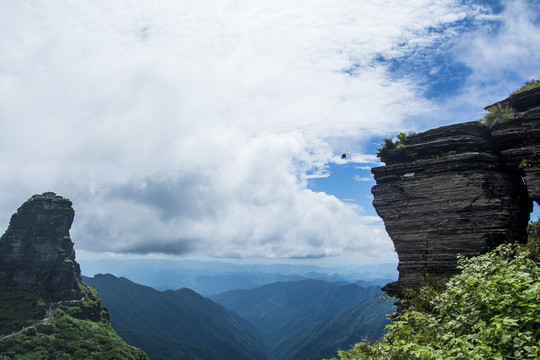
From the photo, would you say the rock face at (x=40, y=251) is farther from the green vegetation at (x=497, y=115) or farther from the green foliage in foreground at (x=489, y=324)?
the green vegetation at (x=497, y=115)

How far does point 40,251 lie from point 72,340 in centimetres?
5044

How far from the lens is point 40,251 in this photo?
14625 cm

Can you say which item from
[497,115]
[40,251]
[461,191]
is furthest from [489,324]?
[40,251]

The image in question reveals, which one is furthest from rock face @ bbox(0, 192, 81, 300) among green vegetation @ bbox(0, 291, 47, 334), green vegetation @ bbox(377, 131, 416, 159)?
green vegetation @ bbox(377, 131, 416, 159)

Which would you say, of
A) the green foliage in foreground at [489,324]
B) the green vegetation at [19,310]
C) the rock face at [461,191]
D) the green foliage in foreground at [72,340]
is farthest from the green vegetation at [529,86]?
the green vegetation at [19,310]

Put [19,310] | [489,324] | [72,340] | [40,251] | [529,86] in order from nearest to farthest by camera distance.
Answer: [489,324] < [529,86] < [72,340] < [19,310] < [40,251]

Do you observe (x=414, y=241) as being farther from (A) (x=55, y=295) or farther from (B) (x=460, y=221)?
(A) (x=55, y=295)

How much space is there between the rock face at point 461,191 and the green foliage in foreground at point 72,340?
137811mm

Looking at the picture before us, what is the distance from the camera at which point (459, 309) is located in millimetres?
10570

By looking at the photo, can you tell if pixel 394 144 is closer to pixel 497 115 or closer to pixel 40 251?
pixel 497 115

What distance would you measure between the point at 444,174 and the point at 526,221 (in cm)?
678

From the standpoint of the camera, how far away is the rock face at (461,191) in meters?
20.4

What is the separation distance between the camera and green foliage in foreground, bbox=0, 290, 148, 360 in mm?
108562

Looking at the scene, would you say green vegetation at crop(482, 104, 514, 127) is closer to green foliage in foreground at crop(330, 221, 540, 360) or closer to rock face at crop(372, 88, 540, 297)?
rock face at crop(372, 88, 540, 297)
